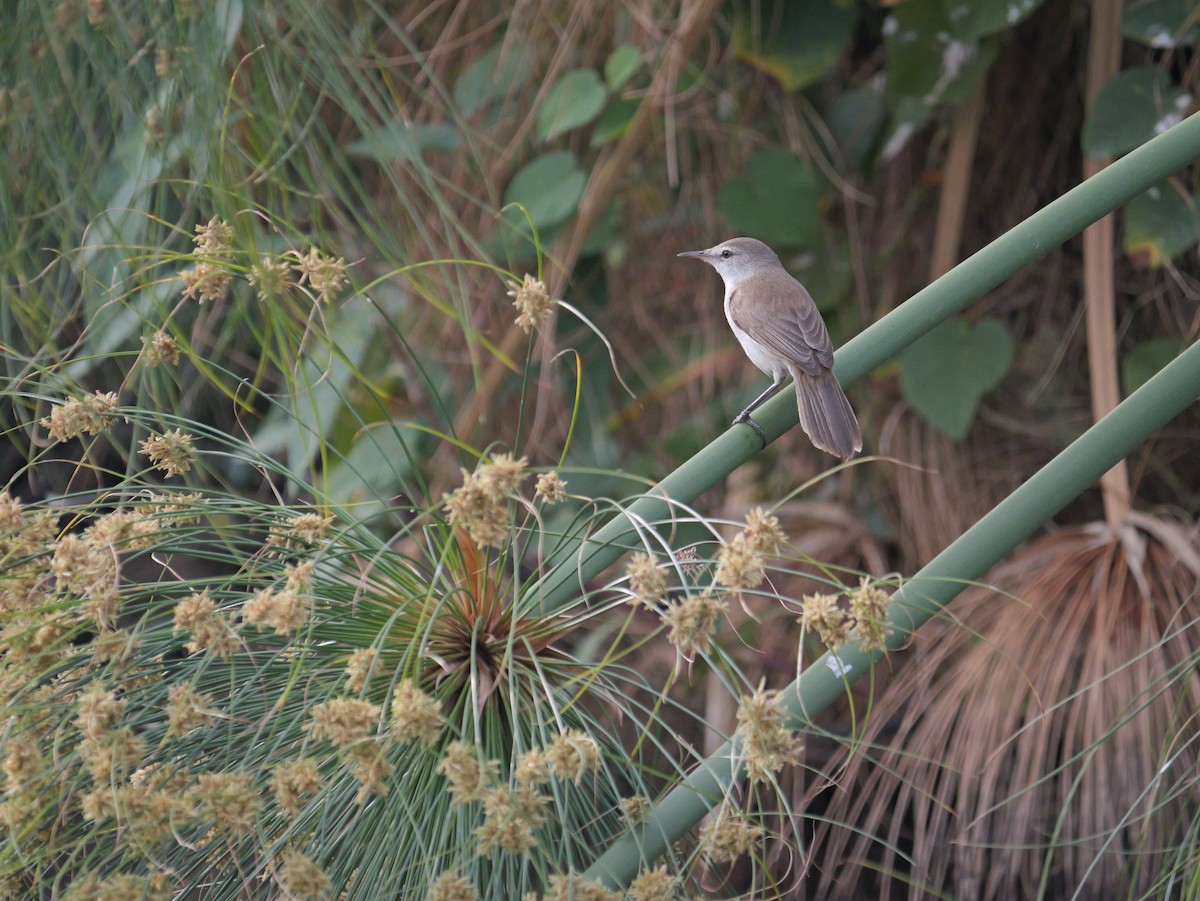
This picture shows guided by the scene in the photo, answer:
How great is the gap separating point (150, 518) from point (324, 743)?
0.33 meters

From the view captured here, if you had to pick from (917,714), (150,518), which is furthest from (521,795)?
(917,714)

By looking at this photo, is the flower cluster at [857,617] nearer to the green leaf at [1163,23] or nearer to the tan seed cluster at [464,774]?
the tan seed cluster at [464,774]

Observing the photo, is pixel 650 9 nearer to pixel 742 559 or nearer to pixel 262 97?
pixel 262 97

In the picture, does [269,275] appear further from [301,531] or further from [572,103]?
[572,103]

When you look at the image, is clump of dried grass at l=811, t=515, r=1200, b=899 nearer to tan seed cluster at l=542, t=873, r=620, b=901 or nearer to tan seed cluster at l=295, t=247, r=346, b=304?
tan seed cluster at l=542, t=873, r=620, b=901

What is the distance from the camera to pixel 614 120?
3.35 meters

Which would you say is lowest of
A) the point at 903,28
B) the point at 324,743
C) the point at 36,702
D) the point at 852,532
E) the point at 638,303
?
the point at 852,532

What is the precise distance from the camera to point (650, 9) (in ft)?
10.7

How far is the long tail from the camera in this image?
2309 millimetres

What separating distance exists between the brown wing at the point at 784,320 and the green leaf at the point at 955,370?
0.44 m

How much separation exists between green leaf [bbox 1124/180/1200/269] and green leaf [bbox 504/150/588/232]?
1410 millimetres

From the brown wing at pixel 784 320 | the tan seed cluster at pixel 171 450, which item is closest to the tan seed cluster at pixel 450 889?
the tan seed cluster at pixel 171 450

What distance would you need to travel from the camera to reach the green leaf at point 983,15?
298cm

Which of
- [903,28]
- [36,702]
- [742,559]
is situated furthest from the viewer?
[903,28]
